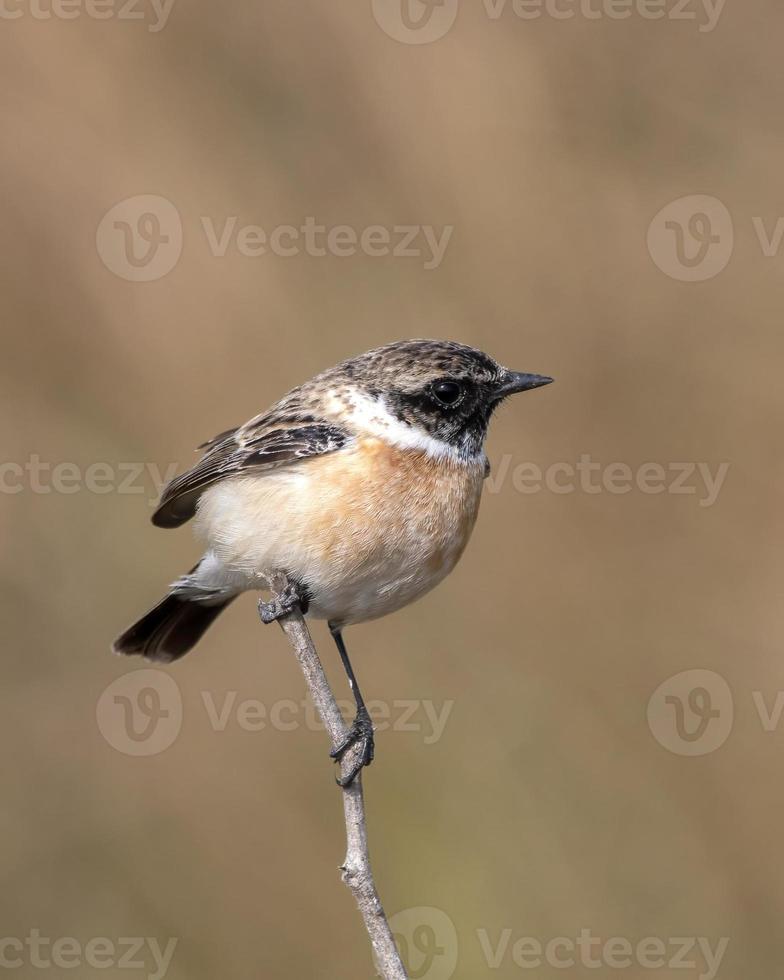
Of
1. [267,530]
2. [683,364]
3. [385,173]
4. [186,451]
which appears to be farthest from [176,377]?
[683,364]

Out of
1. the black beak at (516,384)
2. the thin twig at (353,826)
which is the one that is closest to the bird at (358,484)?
the black beak at (516,384)

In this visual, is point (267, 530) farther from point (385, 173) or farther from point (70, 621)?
point (385, 173)

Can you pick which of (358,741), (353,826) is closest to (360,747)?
(358,741)

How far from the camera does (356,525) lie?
4.38 metres

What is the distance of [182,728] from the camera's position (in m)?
6.15

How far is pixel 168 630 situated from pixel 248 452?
3.20 feet

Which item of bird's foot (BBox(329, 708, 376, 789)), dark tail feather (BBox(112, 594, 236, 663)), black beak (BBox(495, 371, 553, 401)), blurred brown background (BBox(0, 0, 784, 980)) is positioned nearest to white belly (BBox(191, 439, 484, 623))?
black beak (BBox(495, 371, 553, 401))

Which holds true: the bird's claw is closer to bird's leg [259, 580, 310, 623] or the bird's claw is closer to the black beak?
bird's leg [259, 580, 310, 623]

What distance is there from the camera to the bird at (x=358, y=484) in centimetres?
441

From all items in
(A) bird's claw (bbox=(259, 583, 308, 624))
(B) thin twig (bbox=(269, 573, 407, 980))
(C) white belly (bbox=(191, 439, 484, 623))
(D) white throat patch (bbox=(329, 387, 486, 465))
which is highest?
(D) white throat patch (bbox=(329, 387, 486, 465))

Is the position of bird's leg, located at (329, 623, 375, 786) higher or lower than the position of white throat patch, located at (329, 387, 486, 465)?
lower

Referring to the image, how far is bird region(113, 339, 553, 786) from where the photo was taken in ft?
14.5

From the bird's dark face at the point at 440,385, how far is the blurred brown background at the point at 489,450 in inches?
61.9

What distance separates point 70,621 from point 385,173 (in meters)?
2.60
